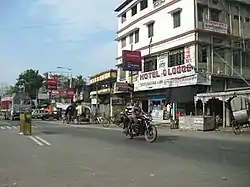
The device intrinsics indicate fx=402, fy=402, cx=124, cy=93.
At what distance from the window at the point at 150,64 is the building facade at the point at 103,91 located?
31.9 feet

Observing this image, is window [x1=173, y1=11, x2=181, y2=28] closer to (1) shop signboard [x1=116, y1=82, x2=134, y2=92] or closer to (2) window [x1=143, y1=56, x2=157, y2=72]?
(2) window [x1=143, y1=56, x2=157, y2=72]

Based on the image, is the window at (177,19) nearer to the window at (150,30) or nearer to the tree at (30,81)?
the window at (150,30)

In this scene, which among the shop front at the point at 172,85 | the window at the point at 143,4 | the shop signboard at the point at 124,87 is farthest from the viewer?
the shop signboard at the point at 124,87

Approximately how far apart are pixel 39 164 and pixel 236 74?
2684 cm

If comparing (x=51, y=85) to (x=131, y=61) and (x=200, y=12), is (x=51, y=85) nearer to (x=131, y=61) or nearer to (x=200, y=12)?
(x=131, y=61)

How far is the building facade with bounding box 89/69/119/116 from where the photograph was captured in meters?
50.5

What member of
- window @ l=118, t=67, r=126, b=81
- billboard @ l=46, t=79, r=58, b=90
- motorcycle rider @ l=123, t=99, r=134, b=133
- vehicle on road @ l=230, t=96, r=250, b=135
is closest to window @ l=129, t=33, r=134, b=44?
window @ l=118, t=67, r=126, b=81

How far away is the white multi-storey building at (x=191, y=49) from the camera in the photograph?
→ 106 feet

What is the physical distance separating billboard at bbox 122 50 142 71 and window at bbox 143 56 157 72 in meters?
1.44

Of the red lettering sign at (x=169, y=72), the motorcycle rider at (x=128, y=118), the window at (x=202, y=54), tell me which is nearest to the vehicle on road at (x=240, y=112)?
the red lettering sign at (x=169, y=72)

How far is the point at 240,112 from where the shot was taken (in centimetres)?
2469

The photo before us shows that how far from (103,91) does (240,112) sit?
3028cm

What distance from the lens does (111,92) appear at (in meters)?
50.2

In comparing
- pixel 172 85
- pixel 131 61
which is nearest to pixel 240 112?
pixel 172 85
